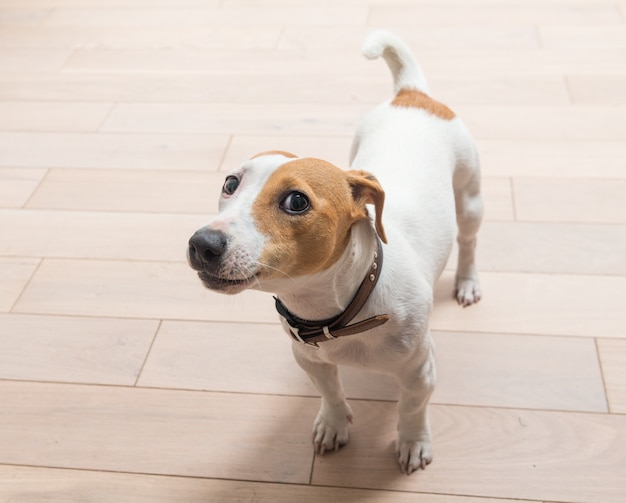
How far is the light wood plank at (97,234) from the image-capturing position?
202 cm

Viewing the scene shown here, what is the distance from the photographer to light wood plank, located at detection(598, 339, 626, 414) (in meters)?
1.57

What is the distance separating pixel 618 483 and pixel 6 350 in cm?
136

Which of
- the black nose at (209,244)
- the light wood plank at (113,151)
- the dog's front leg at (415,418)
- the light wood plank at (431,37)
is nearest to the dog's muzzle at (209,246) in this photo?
the black nose at (209,244)

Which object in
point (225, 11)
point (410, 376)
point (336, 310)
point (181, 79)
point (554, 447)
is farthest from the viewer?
point (225, 11)

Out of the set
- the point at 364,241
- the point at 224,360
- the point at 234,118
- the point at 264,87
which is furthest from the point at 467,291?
the point at 264,87

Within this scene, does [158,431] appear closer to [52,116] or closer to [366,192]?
[366,192]

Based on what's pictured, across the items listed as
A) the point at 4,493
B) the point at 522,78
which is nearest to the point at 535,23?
the point at 522,78

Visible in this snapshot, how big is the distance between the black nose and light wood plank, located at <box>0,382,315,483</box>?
0.67 metres

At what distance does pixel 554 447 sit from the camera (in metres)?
1.51

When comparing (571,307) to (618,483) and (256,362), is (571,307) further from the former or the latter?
(256,362)

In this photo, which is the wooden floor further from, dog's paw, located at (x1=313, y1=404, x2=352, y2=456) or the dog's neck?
the dog's neck

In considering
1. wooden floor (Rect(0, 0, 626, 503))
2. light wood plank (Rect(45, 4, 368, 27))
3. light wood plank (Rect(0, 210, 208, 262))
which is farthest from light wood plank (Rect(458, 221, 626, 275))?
light wood plank (Rect(45, 4, 368, 27))

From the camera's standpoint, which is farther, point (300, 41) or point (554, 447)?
point (300, 41)

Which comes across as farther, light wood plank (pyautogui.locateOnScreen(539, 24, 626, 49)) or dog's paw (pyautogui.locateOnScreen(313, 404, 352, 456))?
light wood plank (pyautogui.locateOnScreen(539, 24, 626, 49))
